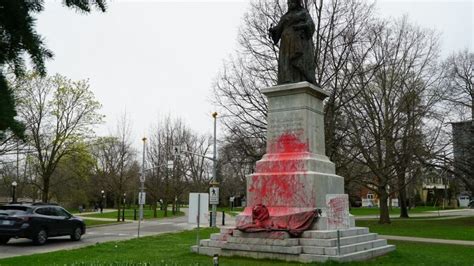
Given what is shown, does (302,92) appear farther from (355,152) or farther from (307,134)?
(355,152)

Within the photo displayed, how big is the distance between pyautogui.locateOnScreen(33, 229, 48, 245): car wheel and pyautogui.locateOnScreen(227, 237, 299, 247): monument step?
1100cm

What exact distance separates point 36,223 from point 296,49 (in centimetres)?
1278

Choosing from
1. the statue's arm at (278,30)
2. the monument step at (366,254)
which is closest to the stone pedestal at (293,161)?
the monument step at (366,254)

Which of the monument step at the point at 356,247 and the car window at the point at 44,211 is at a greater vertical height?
the car window at the point at 44,211

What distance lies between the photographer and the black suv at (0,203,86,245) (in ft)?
60.8

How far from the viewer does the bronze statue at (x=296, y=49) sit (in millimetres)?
13133

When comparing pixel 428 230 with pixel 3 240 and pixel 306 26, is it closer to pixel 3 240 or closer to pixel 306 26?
pixel 306 26

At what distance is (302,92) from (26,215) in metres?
12.8

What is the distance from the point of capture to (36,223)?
19000mm

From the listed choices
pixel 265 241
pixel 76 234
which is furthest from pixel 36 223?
pixel 265 241

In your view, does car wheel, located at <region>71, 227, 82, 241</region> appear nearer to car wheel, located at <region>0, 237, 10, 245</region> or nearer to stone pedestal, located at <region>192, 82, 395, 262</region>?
car wheel, located at <region>0, 237, 10, 245</region>

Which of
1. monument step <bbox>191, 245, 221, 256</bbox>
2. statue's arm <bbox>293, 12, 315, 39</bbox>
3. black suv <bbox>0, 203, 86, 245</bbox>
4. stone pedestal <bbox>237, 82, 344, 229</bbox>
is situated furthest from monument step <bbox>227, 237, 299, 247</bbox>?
black suv <bbox>0, 203, 86, 245</bbox>

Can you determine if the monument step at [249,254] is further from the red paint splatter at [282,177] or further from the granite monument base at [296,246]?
the red paint splatter at [282,177]

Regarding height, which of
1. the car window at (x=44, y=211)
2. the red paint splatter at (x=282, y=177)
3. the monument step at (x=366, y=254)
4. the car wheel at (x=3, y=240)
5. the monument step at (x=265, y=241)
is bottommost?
the car wheel at (x=3, y=240)
